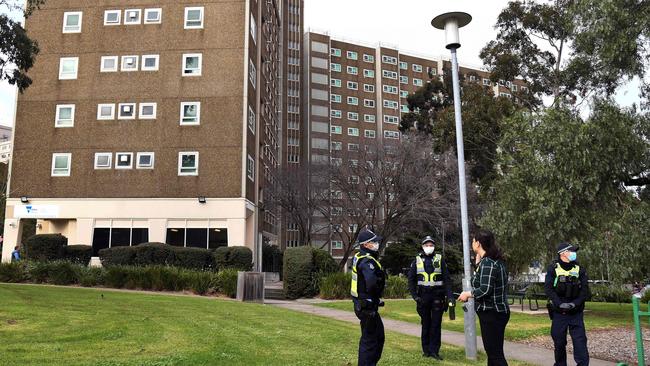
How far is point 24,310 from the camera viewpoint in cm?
1161

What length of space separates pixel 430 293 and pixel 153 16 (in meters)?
30.8

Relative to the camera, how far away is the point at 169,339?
894 cm

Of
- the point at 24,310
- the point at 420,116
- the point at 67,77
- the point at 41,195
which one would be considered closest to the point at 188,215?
the point at 41,195

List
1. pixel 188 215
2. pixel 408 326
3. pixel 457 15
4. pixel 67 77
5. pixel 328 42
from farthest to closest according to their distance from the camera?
pixel 328 42
pixel 67 77
pixel 188 215
pixel 408 326
pixel 457 15

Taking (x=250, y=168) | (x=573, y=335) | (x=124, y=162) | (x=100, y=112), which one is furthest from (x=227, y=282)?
(x=100, y=112)

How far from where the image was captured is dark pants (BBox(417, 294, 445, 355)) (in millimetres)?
8523

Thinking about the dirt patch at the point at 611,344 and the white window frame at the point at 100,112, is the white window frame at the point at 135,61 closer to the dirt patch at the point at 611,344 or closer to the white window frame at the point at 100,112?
the white window frame at the point at 100,112

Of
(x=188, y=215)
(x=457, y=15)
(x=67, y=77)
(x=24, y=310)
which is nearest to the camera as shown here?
(x=457, y=15)

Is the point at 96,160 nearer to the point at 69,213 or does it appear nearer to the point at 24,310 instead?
the point at 69,213

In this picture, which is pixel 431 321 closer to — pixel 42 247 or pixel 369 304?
pixel 369 304

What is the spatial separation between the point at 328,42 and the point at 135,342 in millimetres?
87698

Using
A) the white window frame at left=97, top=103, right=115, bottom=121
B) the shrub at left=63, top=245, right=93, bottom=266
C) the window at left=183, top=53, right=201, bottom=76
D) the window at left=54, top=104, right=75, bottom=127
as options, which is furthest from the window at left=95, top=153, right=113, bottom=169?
the window at left=183, top=53, right=201, bottom=76

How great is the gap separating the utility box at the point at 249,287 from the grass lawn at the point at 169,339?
6129 mm

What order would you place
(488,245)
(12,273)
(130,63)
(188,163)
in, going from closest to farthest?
(488,245) → (12,273) → (188,163) → (130,63)
